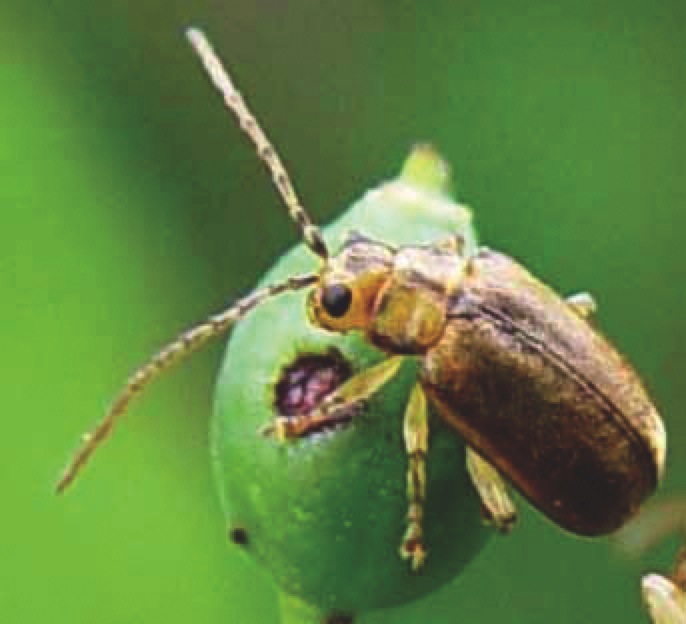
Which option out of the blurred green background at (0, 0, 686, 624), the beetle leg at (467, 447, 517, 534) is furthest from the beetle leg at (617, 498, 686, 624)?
the blurred green background at (0, 0, 686, 624)

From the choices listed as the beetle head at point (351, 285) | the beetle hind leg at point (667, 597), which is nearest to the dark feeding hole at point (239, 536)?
the beetle head at point (351, 285)

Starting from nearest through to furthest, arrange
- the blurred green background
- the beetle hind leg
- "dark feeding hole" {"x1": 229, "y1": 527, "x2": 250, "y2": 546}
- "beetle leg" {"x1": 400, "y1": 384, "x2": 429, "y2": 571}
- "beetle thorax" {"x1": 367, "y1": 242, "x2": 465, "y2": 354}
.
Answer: "beetle leg" {"x1": 400, "y1": 384, "x2": 429, "y2": 571}, "dark feeding hole" {"x1": 229, "y1": 527, "x2": 250, "y2": 546}, "beetle thorax" {"x1": 367, "y1": 242, "x2": 465, "y2": 354}, the beetle hind leg, the blurred green background

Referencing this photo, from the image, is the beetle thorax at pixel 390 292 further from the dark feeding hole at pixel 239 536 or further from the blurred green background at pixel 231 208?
the blurred green background at pixel 231 208

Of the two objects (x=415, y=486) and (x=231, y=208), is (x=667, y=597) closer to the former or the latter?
(x=415, y=486)

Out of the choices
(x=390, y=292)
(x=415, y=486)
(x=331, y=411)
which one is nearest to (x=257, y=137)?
(x=390, y=292)

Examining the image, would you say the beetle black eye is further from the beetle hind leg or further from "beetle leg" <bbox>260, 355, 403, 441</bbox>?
the beetle hind leg
